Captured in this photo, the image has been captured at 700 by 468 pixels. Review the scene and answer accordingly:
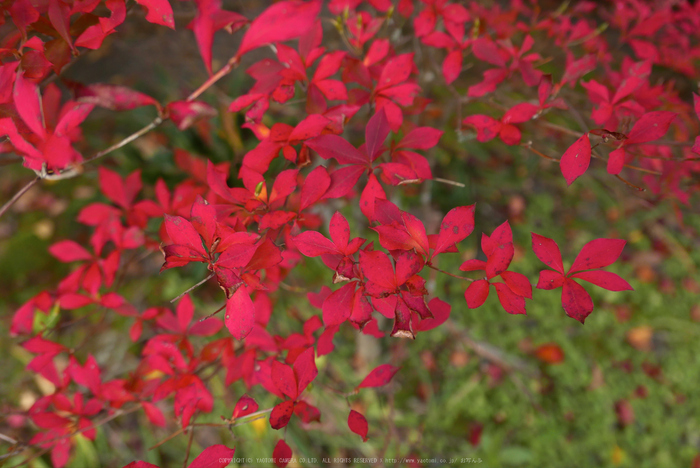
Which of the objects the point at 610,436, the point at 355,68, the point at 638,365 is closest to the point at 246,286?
the point at 355,68

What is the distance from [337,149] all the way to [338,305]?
9.4 inches

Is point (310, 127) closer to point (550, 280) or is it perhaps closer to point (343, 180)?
point (343, 180)

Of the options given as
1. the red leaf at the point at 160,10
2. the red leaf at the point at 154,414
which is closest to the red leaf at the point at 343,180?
the red leaf at the point at 160,10

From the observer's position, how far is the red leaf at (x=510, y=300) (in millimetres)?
548

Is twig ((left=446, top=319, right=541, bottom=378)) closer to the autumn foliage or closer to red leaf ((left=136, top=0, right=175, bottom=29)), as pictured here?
the autumn foliage

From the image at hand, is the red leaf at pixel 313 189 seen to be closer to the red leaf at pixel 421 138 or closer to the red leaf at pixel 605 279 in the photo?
the red leaf at pixel 421 138

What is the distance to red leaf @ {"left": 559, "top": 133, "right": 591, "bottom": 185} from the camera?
0.57 metres

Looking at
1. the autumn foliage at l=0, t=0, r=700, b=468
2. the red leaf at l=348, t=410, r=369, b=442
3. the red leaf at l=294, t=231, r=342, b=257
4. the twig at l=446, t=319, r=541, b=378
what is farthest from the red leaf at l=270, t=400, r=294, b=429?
the twig at l=446, t=319, r=541, b=378

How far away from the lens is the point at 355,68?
0.68 m

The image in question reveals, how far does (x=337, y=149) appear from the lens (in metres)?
0.59

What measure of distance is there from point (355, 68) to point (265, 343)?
21.7 inches

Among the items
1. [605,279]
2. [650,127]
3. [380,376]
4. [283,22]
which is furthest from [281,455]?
[650,127]

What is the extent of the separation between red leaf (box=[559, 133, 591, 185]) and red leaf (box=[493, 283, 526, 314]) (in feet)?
0.62

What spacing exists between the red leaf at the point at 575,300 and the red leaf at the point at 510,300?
6 centimetres
